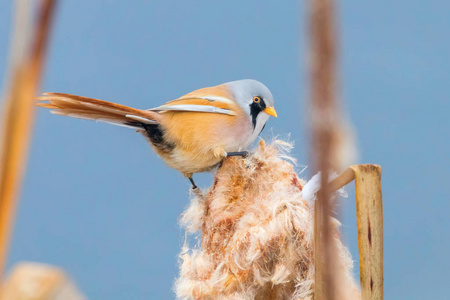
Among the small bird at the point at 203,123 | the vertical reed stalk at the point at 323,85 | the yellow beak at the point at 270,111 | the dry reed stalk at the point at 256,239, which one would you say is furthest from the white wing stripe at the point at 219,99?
the vertical reed stalk at the point at 323,85

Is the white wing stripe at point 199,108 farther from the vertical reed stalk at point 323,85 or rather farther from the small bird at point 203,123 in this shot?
the vertical reed stalk at point 323,85

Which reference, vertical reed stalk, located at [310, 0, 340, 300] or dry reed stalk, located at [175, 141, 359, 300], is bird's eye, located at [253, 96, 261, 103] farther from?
vertical reed stalk, located at [310, 0, 340, 300]

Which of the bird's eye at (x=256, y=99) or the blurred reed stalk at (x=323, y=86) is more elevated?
the bird's eye at (x=256, y=99)

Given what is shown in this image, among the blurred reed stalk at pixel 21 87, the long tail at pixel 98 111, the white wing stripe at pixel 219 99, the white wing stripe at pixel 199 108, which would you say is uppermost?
the white wing stripe at pixel 219 99

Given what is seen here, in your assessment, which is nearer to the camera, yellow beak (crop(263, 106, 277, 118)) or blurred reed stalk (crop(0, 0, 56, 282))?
blurred reed stalk (crop(0, 0, 56, 282))

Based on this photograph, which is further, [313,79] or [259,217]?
[259,217]

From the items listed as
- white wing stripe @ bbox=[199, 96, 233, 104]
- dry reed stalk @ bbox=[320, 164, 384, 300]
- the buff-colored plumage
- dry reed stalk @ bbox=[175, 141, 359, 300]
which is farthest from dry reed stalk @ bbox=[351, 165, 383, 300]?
white wing stripe @ bbox=[199, 96, 233, 104]

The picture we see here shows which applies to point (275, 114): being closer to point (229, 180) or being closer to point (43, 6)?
point (229, 180)

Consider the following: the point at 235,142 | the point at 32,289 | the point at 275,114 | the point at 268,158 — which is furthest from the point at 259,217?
the point at 32,289
